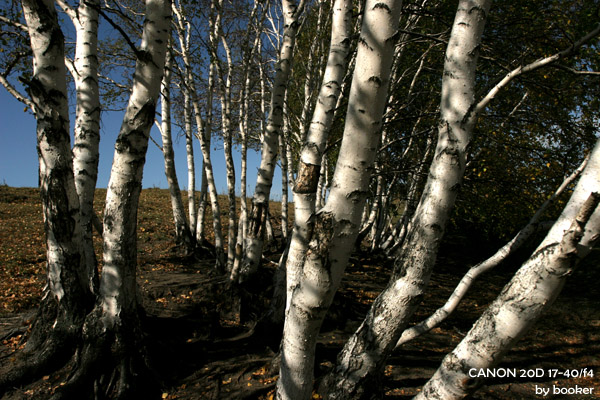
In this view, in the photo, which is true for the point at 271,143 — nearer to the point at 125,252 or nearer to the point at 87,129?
the point at 87,129

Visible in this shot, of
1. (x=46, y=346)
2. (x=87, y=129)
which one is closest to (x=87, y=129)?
(x=87, y=129)

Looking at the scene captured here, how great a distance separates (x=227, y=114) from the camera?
809 centimetres

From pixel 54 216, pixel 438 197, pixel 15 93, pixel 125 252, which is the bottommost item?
pixel 125 252

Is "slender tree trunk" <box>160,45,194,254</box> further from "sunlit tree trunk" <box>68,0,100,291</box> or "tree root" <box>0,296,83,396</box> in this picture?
"tree root" <box>0,296,83,396</box>

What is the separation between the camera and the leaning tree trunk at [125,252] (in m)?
3.68

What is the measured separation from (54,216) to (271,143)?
3.05 m

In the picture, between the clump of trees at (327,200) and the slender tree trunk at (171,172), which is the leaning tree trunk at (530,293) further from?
the slender tree trunk at (171,172)

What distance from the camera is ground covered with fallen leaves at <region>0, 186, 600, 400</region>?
14.6 feet

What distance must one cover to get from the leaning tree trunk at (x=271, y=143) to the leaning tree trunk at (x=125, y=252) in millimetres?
2117

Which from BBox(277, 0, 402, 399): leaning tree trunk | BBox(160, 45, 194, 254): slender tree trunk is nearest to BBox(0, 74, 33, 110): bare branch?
BBox(277, 0, 402, 399): leaning tree trunk

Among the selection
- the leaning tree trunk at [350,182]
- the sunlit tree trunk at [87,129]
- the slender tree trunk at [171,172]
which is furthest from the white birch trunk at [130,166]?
the slender tree trunk at [171,172]

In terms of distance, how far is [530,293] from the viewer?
1.85 meters

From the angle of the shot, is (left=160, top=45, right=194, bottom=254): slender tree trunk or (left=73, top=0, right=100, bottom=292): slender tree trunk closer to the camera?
(left=73, top=0, right=100, bottom=292): slender tree trunk

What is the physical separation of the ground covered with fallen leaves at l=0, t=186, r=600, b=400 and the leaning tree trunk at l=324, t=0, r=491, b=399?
1.73 ft
